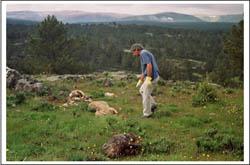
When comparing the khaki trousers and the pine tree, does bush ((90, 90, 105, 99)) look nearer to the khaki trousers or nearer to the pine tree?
the khaki trousers

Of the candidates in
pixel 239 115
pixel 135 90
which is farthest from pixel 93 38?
pixel 239 115

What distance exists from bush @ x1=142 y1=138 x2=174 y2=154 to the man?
4.09ft

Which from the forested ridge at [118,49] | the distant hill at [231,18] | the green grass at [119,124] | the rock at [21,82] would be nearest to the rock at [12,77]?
the rock at [21,82]

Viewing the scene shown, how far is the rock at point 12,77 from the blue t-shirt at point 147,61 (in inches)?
117

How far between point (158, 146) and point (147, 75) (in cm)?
183

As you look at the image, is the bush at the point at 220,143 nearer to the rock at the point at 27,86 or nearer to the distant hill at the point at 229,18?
the distant hill at the point at 229,18

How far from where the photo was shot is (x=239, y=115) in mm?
10102

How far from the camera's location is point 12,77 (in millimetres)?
11203

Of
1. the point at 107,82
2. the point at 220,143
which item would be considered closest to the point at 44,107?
the point at 107,82

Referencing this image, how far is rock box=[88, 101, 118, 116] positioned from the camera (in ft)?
34.5

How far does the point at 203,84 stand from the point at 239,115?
1080mm

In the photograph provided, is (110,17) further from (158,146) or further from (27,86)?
(158,146)

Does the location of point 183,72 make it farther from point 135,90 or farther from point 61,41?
point 61,41

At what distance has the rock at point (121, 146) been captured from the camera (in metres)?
8.90
